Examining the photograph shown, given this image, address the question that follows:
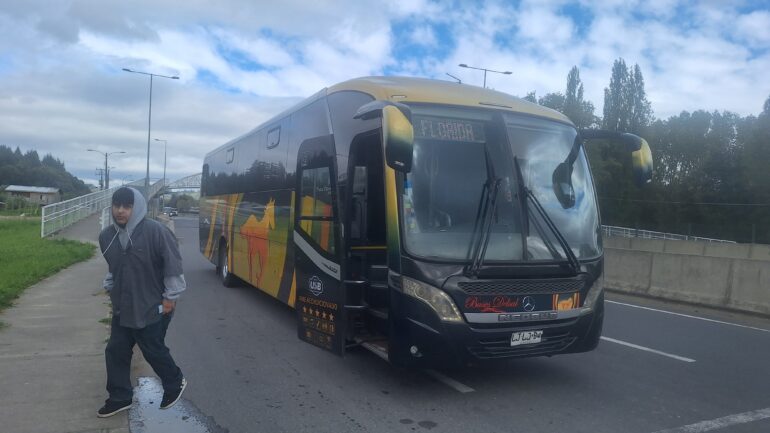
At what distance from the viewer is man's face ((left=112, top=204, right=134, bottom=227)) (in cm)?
521

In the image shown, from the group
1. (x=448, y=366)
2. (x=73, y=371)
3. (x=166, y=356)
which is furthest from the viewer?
(x=73, y=371)

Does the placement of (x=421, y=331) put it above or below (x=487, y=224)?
below

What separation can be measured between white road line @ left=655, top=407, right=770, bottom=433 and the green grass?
9.58 m

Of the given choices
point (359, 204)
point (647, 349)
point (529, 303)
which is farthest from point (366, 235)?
point (647, 349)

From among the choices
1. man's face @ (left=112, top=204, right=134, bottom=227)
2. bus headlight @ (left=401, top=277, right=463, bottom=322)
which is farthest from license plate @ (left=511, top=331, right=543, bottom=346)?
man's face @ (left=112, top=204, right=134, bottom=227)

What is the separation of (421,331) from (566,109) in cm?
6064

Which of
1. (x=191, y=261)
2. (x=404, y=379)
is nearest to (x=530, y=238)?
(x=404, y=379)

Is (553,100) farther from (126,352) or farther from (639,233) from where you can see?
(126,352)

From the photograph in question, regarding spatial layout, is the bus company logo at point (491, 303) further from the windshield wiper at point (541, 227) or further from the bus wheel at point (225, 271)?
the bus wheel at point (225, 271)

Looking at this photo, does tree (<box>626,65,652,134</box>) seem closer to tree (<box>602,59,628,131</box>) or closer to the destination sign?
tree (<box>602,59,628,131</box>)

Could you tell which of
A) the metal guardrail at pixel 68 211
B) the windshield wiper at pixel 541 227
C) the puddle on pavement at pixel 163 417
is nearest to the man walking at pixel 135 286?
the puddle on pavement at pixel 163 417

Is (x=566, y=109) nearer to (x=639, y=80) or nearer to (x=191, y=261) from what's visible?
(x=639, y=80)

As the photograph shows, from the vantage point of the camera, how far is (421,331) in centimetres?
582

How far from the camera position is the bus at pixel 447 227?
5844 millimetres
